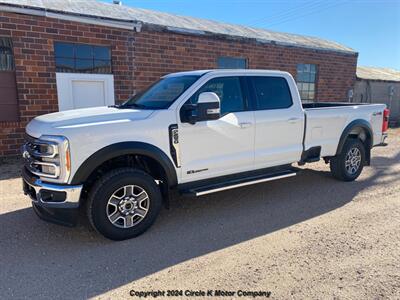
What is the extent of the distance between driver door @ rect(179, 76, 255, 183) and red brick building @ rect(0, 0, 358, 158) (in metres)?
5.40

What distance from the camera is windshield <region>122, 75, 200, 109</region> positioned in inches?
164

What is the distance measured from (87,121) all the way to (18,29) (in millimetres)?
5593

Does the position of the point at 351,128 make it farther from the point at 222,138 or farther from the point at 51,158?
the point at 51,158

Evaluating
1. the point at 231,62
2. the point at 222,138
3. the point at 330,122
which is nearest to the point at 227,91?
the point at 222,138

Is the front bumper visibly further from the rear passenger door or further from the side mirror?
the rear passenger door

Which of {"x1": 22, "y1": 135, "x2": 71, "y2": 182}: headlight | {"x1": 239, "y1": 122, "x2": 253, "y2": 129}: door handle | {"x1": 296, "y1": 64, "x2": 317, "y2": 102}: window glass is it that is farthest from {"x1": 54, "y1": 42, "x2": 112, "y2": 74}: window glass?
{"x1": 296, "y1": 64, "x2": 317, "y2": 102}: window glass

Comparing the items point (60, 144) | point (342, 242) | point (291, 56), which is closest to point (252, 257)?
point (342, 242)

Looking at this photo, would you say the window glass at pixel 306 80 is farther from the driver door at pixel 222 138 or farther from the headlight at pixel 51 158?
the headlight at pixel 51 158

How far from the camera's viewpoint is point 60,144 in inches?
129

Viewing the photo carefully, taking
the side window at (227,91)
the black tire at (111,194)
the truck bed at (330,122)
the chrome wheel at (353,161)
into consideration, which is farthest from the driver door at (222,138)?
the chrome wheel at (353,161)

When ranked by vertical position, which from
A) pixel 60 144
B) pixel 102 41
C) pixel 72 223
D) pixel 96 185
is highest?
pixel 102 41

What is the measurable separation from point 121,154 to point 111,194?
0.47 meters

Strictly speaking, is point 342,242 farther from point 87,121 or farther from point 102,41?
point 102,41

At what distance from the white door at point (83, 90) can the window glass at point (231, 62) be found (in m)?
4.08
